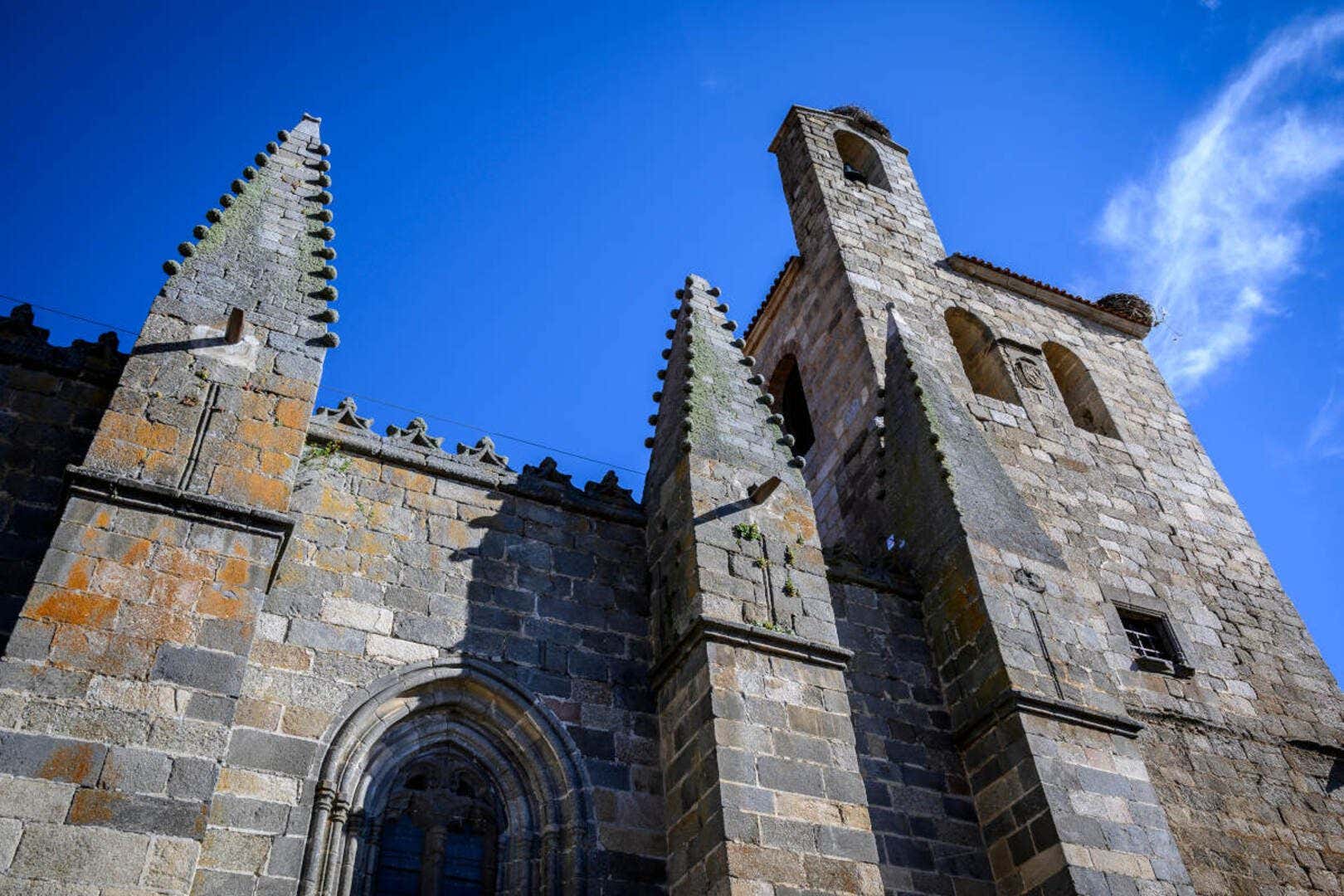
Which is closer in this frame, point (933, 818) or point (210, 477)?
point (210, 477)

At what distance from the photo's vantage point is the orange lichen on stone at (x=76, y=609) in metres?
4.52

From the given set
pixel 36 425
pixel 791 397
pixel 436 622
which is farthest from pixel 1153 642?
pixel 36 425

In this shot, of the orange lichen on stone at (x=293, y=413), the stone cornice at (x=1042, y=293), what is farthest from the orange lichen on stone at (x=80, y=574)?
the stone cornice at (x=1042, y=293)

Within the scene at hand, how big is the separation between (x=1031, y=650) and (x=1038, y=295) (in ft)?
26.7

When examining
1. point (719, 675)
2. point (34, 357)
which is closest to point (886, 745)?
point (719, 675)

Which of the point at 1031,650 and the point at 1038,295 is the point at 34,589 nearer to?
the point at 1031,650

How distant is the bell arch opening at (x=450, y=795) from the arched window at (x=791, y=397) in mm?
7797

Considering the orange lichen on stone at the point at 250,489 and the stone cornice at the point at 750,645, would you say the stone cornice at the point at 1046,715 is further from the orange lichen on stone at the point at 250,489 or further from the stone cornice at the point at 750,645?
the orange lichen on stone at the point at 250,489

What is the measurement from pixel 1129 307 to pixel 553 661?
11.4 metres

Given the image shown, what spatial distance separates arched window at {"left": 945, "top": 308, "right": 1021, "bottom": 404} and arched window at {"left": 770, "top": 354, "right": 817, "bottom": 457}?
197 centimetres

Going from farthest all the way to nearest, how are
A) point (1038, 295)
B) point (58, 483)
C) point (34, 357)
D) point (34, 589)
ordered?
point (1038, 295)
point (34, 357)
point (58, 483)
point (34, 589)

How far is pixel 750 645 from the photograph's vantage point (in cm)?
616

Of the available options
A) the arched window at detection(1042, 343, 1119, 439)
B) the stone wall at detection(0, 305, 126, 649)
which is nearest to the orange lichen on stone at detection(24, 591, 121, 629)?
the stone wall at detection(0, 305, 126, 649)

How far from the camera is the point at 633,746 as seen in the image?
630cm
